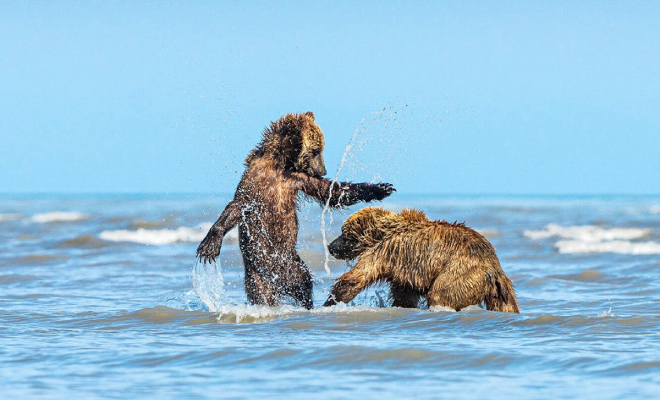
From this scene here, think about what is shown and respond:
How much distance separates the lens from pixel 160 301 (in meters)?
10.1

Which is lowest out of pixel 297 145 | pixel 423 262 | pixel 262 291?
pixel 262 291

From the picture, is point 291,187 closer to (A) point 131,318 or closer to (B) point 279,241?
(B) point 279,241

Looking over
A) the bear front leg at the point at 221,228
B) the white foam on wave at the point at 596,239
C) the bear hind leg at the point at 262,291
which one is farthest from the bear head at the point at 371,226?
the white foam on wave at the point at 596,239

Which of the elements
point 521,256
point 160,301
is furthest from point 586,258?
point 160,301

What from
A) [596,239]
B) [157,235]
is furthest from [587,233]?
[157,235]

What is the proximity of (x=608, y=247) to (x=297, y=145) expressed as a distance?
1280 cm

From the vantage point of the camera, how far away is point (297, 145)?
7.85 meters

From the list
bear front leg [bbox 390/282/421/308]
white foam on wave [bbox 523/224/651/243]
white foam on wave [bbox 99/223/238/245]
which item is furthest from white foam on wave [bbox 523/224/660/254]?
bear front leg [bbox 390/282/421/308]

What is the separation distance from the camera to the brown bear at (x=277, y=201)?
25.7 ft

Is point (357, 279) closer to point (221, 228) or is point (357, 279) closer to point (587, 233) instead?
point (221, 228)

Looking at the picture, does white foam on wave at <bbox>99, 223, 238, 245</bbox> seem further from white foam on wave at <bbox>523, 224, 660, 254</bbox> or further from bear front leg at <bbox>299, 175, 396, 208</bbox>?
bear front leg at <bbox>299, 175, 396, 208</bbox>

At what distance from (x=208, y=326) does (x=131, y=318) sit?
977mm

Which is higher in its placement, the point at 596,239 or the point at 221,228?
the point at 221,228

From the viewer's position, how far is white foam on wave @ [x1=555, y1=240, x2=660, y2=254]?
704 inches
